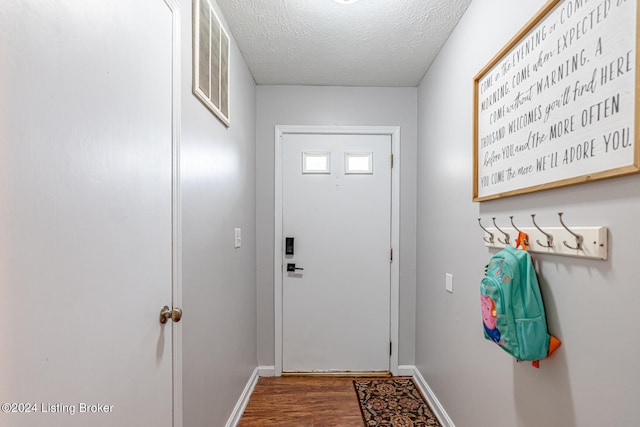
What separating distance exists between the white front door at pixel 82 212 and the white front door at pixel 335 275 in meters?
1.59

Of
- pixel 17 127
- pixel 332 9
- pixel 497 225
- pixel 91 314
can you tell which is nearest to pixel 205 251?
pixel 91 314

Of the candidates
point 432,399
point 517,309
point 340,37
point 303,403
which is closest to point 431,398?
point 432,399

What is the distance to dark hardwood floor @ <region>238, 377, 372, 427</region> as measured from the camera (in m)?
2.02

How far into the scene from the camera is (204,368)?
1.50 metres

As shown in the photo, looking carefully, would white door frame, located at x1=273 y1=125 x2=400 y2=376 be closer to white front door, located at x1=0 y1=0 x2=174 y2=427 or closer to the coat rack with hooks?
the coat rack with hooks

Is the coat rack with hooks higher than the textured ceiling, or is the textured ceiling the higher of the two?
the textured ceiling

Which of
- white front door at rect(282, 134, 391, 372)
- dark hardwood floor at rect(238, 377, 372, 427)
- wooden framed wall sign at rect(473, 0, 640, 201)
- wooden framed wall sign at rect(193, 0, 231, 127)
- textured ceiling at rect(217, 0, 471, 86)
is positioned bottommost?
dark hardwood floor at rect(238, 377, 372, 427)

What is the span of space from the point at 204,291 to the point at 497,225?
1.39m

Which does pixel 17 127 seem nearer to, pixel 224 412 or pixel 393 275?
pixel 224 412

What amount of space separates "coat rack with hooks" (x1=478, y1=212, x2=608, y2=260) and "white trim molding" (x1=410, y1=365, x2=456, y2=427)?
130 centimetres

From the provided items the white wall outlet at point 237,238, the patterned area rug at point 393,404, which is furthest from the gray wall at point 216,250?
the patterned area rug at point 393,404

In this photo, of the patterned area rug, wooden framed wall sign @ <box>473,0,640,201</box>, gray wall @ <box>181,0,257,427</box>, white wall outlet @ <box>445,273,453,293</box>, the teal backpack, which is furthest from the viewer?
the patterned area rug

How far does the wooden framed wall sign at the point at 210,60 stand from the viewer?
1.37m

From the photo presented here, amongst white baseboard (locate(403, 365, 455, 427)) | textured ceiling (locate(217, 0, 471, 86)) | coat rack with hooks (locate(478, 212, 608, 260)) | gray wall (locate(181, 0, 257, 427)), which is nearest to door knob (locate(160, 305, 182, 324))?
gray wall (locate(181, 0, 257, 427))
